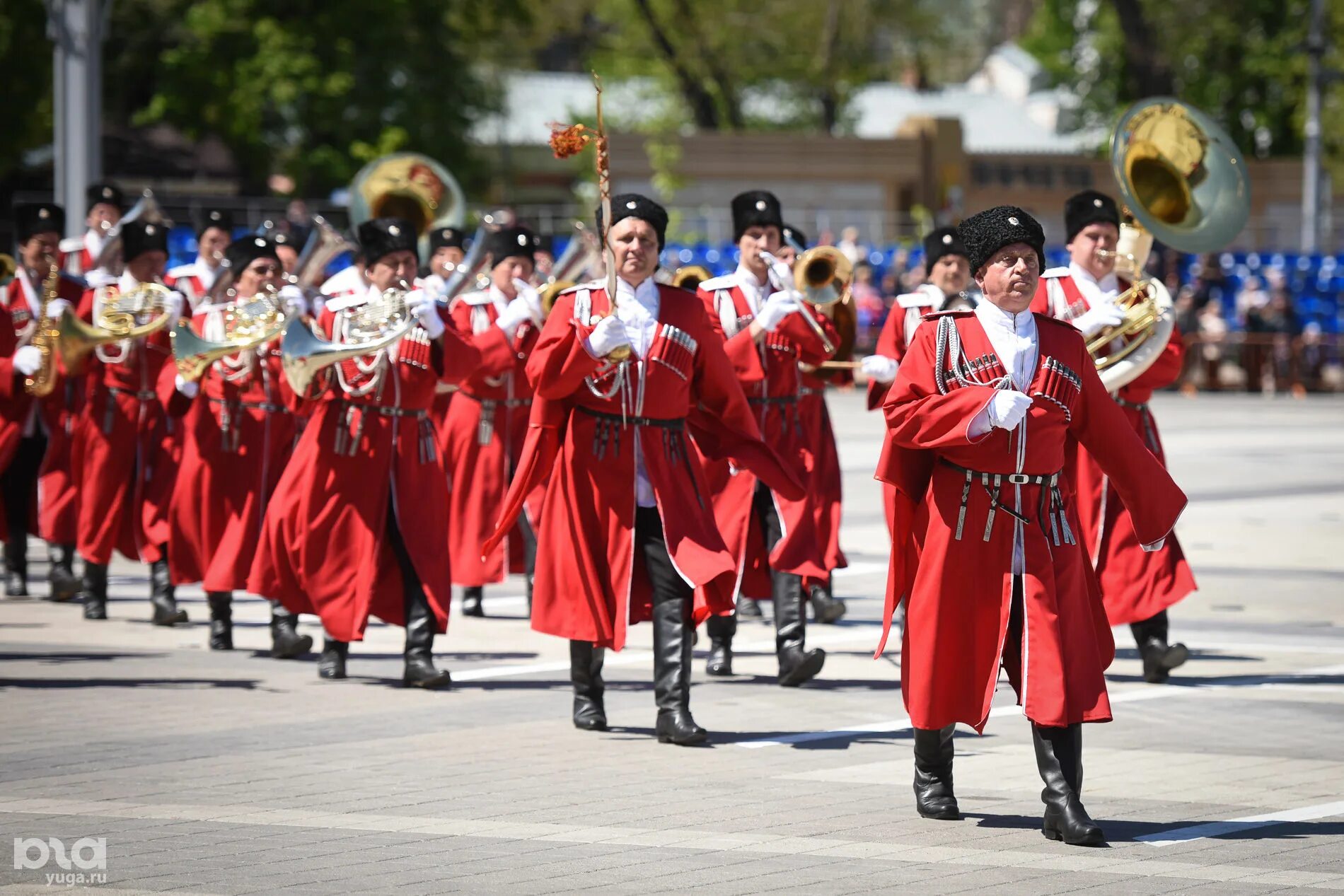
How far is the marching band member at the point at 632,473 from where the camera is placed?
8461 mm

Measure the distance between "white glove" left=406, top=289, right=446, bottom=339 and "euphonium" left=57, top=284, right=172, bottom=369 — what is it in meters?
2.52

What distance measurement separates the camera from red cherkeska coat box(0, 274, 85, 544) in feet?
41.3

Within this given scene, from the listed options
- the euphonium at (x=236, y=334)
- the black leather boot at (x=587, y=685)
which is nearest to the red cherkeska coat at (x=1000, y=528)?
the black leather boot at (x=587, y=685)

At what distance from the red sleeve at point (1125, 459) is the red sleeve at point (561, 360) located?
2.23 metres

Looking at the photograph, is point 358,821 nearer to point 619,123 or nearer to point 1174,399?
point 1174,399

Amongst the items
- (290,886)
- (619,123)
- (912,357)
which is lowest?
(290,886)

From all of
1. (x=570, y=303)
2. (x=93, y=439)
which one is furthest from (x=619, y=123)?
(x=570, y=303)

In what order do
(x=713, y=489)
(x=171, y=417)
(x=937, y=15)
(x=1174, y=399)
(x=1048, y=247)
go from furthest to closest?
(x=937, y=15), (x=1048, y=247), (x=1174, y=399), (x=171, y=417), (x=713, y=489)

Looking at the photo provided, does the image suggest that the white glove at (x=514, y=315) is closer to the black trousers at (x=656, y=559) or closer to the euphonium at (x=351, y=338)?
the euphonium at (x=351, y=338)

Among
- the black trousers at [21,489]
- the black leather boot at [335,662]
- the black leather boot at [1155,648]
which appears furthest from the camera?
the black trousers at [21,489]

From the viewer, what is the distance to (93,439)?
12242mm

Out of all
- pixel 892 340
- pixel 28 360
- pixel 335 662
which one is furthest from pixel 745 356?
pixel 28 360

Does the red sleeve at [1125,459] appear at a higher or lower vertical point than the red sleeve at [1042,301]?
lower

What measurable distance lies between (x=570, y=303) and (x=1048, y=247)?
29.8m
